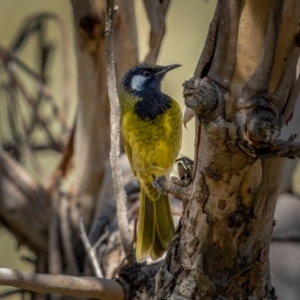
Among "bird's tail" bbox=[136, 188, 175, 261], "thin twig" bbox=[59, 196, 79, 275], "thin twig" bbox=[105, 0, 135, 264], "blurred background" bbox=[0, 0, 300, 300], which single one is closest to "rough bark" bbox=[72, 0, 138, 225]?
"thin twig" bbox=[59, 196, 79, 275]

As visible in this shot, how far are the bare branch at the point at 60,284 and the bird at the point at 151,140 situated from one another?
1.36 ft

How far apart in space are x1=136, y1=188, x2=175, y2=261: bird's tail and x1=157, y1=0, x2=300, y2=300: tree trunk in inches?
20.0

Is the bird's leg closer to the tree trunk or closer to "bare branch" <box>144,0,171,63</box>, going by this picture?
the tree trunk

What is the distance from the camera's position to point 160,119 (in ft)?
6.98

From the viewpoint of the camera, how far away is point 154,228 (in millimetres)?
1941

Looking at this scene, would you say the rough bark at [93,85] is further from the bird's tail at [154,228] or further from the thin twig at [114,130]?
the thin twig at [114,130]

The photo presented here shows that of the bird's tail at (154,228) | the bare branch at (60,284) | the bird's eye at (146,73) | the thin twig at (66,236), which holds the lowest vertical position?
the thin twig at (66,236)

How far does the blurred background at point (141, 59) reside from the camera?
2237 mm

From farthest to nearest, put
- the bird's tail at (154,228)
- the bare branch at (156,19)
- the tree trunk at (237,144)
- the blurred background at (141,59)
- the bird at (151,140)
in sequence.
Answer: the blurred background at (141,59) < the bare branch at (156,19) < the bird at (151,140) < the bird's tail at (154,228) < the tree trunk at (237,144)

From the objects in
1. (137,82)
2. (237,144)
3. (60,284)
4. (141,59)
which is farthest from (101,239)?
(237,144)

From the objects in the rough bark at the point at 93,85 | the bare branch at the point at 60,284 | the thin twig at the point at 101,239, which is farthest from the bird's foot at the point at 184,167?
the rough bark at the point at 93,85

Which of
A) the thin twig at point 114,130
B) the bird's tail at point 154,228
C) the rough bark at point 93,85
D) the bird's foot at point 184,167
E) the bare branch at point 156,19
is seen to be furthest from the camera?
the rough bark at point 93,85

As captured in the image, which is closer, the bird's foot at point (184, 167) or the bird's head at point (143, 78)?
the bird's foot at point (184, 167)

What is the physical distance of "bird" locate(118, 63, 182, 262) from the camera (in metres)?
1.97
